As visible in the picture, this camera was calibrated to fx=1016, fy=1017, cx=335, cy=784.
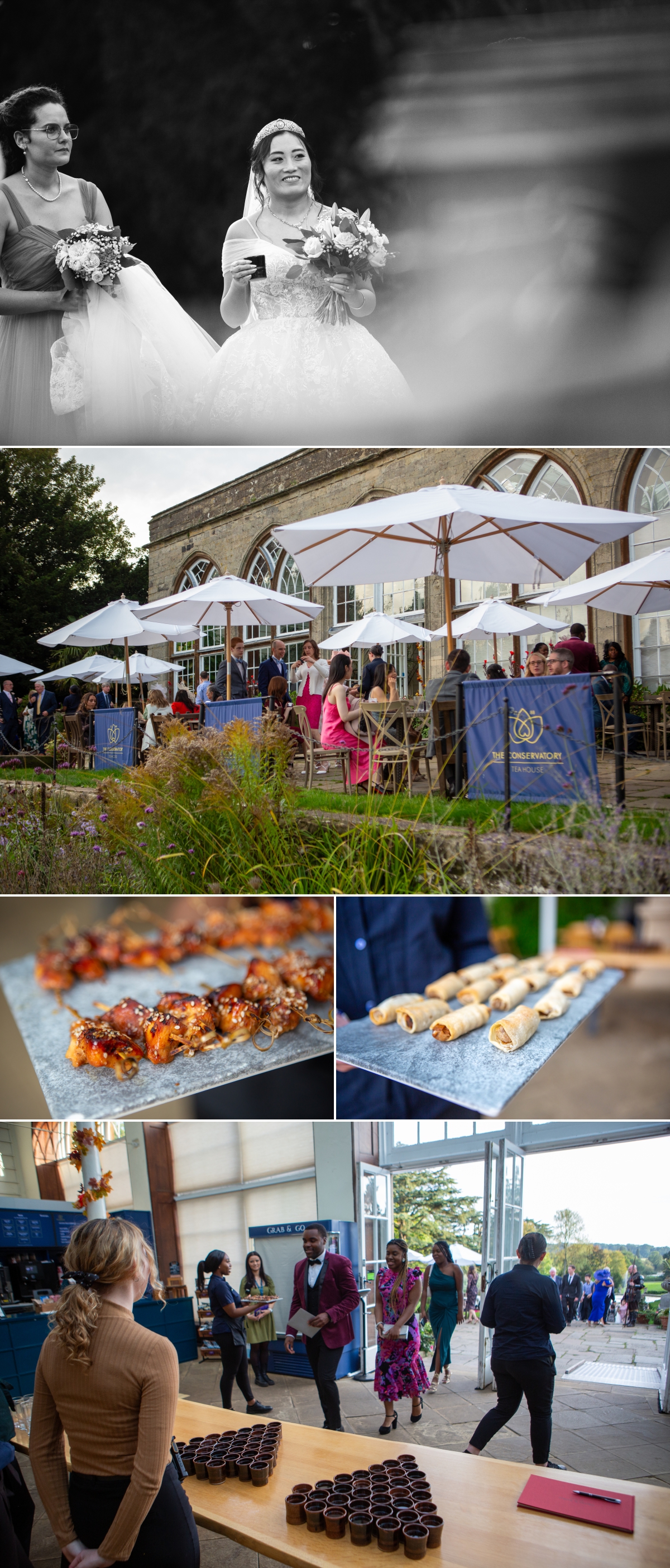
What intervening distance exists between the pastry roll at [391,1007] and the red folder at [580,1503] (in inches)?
77.3

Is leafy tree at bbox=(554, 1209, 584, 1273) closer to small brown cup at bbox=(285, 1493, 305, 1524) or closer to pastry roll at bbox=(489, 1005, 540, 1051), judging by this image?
pastry roll at bbox=(489, 1005, 540, 1051)

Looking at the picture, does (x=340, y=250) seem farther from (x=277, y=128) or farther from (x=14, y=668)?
(x=14, y=668)

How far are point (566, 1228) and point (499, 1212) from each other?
335 millimetres

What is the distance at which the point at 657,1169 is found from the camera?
16.3 ft

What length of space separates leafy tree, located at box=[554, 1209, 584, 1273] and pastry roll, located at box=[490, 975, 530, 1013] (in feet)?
3.78

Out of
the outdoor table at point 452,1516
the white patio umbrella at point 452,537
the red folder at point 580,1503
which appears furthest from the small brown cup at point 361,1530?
the white patio umbrella at point 452,537

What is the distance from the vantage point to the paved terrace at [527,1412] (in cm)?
461

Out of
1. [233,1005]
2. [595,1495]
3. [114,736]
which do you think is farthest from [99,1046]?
[595,1495]

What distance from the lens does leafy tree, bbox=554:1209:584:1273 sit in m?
5.04

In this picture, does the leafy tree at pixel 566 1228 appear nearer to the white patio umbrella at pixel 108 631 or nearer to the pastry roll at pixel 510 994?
the pastry roll at pixel 510 994

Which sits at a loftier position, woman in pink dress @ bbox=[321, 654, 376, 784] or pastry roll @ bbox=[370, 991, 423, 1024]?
woman in pink dress @ bbox=[321, 654, 376, 784]

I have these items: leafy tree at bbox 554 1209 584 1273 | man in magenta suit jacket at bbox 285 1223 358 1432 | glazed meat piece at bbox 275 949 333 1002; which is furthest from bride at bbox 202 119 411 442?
man in magenta suit jacket at bbox 285 1223 358 1432

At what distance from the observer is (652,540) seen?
5656 millimetres

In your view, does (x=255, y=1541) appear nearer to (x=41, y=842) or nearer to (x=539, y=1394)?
(x=539, y=1394)
